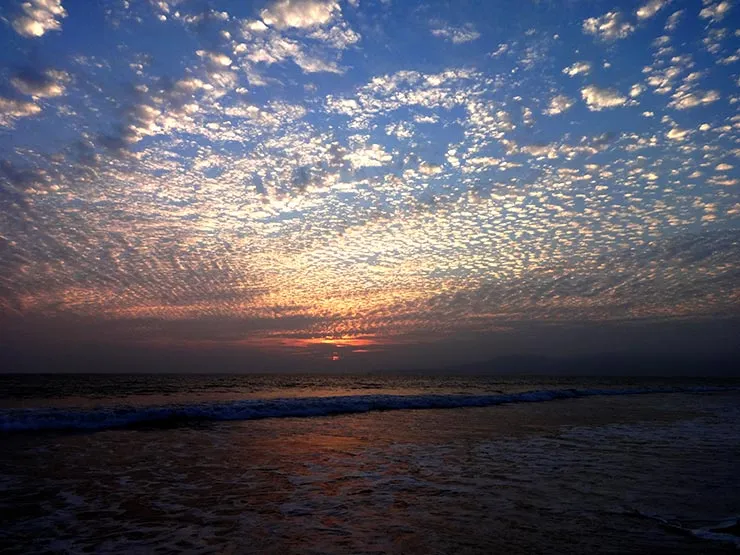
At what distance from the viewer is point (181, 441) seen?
1723 centimetres

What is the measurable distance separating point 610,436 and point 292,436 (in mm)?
11657

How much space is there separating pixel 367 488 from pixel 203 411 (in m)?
17.7

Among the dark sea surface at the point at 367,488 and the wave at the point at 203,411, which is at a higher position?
the wave at the point at 203,411

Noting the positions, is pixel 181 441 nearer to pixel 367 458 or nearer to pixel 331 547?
pixel 367 458

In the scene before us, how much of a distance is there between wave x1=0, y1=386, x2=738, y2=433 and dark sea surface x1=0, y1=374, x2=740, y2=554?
32 cm

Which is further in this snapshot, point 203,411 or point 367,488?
point 203,411

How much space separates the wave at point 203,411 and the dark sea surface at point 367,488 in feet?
1.05

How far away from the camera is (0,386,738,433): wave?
20548 mm

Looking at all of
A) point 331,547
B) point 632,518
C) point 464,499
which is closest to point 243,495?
point 331,547

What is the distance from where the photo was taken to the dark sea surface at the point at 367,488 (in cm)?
712

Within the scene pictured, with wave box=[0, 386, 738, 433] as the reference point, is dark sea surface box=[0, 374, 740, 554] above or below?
below

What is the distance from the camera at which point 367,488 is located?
33.9ft

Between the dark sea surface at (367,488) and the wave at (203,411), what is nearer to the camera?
the dark sea surface at (367,488)

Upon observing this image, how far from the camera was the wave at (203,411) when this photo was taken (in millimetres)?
20548
